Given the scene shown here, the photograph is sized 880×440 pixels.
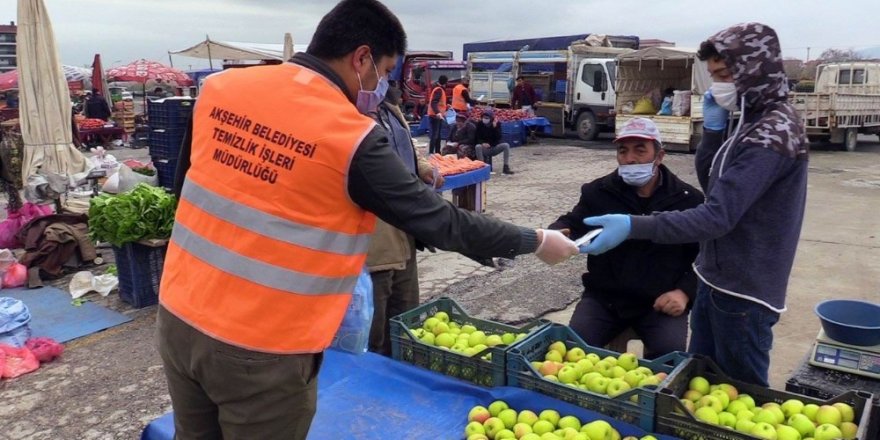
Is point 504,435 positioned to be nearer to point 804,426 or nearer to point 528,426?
point 528,426

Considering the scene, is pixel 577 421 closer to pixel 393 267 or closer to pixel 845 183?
pixel 393 267

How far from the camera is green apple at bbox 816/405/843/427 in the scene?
2259 millimetres

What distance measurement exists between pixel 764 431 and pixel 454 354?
3.99ft

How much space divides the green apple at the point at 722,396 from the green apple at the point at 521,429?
718 mm

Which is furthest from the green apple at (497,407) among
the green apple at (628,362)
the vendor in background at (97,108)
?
the vendor in background at (97,108)

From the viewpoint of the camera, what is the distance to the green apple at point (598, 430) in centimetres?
231

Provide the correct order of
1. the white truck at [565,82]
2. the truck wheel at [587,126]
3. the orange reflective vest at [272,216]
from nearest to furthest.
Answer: the orange reflective vest at [272,216]
the white truck at [565,82]
the truck wheel at [587,126]

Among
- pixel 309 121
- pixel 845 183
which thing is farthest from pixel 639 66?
pixel 309 121

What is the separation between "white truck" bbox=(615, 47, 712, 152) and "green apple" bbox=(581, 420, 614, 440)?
13358 mm

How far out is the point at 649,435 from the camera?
2.30 metres

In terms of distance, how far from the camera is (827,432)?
2189 millimetres

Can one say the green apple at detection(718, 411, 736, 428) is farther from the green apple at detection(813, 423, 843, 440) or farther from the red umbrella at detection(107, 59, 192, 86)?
the red umbrella at detection(107, 59, 192, 86)

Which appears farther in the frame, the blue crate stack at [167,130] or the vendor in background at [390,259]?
the blue crate stack at [167,130]

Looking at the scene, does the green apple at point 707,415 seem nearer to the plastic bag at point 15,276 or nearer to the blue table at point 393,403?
the blue table at point 393,403
